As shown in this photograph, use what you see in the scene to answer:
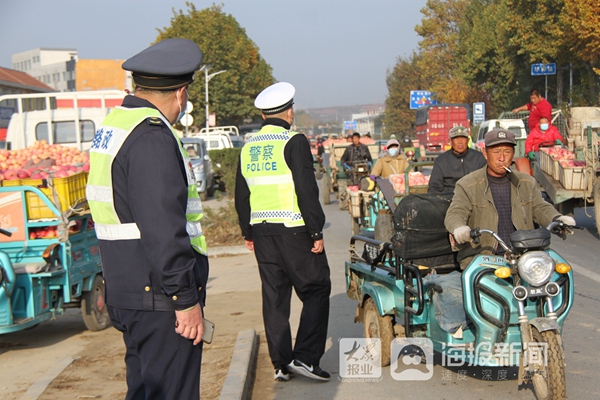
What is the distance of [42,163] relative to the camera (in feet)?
29.1

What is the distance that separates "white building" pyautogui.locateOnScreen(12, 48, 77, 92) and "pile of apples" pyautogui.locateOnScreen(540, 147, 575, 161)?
116m

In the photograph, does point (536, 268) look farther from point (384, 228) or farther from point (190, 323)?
point (384, 228)

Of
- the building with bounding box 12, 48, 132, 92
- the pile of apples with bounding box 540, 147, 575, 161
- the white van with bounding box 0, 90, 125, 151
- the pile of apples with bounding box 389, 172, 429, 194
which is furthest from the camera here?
the building with bounding box 12, 48, 132, 92

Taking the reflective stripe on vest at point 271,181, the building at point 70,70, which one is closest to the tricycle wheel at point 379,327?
the reflective stripe on vest at point 271,181

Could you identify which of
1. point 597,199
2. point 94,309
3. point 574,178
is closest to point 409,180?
point 574,178

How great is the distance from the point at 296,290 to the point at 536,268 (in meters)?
1.84

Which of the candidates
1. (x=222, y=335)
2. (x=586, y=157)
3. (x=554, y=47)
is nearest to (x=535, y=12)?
(x=554, y=47)

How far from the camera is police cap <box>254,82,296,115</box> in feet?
19.1

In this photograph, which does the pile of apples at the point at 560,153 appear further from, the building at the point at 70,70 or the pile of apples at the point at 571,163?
the building at the point at 70,70

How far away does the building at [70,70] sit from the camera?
9375cm

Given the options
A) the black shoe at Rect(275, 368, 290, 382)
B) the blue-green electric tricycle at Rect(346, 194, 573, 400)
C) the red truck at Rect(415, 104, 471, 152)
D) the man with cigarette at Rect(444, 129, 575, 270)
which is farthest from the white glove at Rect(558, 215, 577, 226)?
the red truck at Rect(415, 104, 471, 152)

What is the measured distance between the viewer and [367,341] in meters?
6.38

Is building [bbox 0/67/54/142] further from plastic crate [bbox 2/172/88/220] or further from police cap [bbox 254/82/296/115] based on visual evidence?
police cap [bbox 254/82/296/115]

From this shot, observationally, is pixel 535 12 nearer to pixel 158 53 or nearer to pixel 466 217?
pixel 466 217
